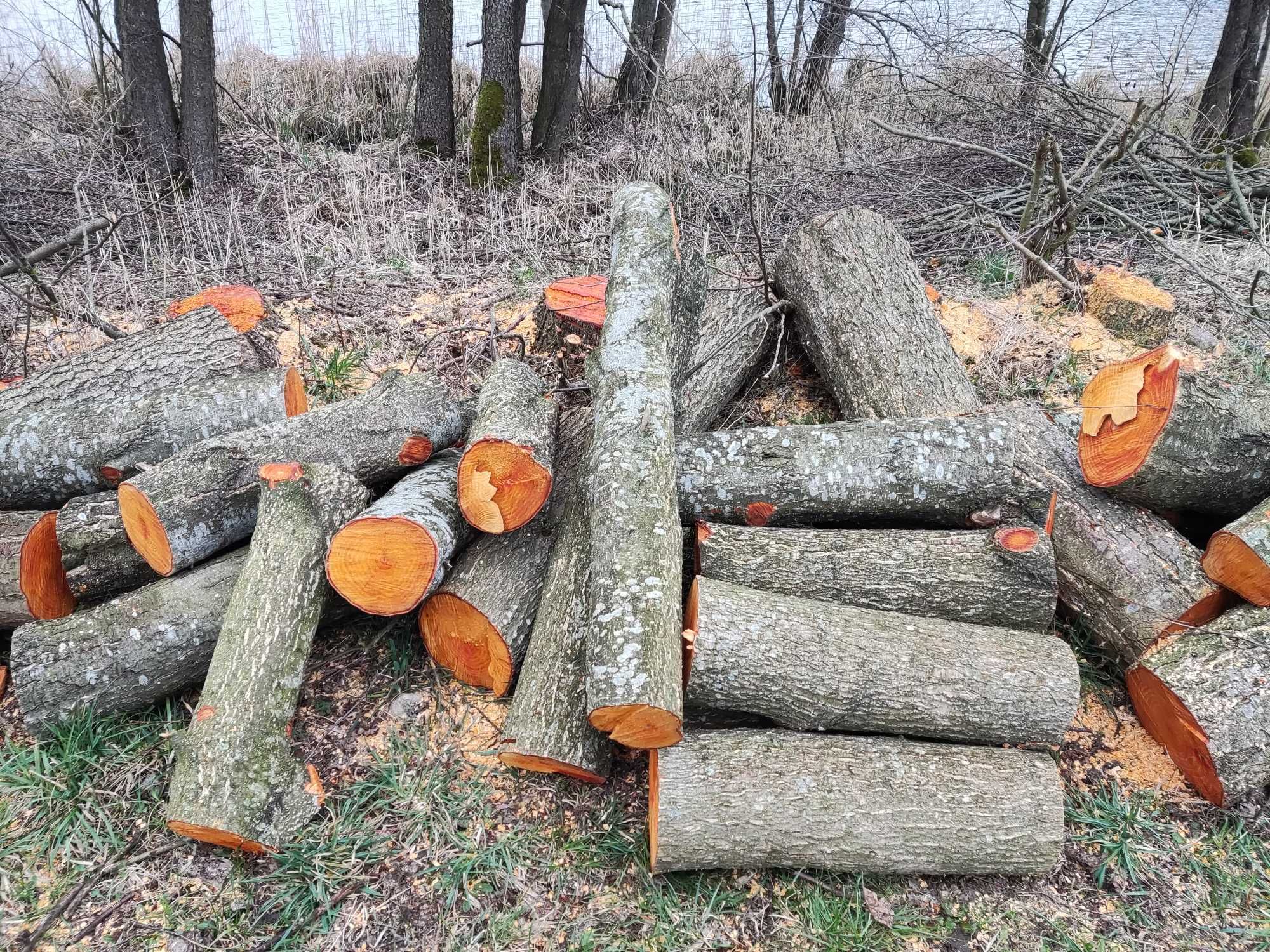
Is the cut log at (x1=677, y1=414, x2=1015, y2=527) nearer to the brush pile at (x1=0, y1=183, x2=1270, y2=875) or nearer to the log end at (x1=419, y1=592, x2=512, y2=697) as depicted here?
the brush pile at (x1=0, y1=183, x2=1270, y2=875)

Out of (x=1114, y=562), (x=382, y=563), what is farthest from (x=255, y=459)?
(x=1114, y=562)

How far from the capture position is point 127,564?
3186 mm

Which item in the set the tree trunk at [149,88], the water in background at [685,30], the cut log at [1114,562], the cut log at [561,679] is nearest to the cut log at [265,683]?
the cut log at [561,679]

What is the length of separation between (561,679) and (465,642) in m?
0.50

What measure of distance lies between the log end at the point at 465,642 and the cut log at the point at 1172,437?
2.40 metres

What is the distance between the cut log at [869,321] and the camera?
3803mm

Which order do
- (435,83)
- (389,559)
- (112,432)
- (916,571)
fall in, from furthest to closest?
(435,83) < (112,432) < (916,571) < (389,559)

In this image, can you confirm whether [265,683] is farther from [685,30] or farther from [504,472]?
[685,30]

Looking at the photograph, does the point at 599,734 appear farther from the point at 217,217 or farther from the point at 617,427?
the point at 217,217

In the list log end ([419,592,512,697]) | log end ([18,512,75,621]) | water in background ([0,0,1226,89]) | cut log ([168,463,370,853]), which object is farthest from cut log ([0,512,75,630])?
water in background ([0,0,1226,89])

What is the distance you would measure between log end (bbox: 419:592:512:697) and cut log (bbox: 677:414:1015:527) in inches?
35.3

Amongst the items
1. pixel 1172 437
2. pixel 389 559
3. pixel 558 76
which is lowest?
pixel 389 559

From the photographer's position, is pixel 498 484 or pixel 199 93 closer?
pixel 498 484

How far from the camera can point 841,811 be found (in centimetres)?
247
